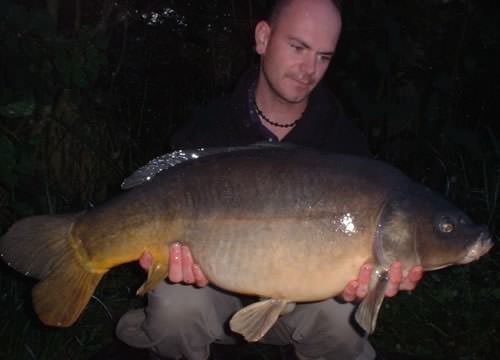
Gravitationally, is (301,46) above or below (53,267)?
above

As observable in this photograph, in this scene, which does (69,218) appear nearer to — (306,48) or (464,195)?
(306,48)

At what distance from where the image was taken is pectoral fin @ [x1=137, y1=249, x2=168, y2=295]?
1.97 m

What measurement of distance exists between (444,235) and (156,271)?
0.98 metres

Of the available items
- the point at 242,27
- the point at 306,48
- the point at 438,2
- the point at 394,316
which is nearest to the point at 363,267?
the point at 306,48

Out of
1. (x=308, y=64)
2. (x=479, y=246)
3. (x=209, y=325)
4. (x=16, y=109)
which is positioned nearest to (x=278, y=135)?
(x=308, y=64)

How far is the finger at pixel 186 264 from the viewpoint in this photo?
196 cm

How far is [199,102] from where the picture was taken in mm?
6309

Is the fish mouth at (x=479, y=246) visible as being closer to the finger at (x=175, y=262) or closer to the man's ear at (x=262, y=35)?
the finger at (x=175, y=262)

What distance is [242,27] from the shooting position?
22.6 feet

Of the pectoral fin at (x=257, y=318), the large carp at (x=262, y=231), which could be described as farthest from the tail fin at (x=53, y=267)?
the pectoral fin at (x=257, y=318)

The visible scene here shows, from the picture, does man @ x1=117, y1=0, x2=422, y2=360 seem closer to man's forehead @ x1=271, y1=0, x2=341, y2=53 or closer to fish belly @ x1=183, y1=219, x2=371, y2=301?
man's forehead @ x1=271, y1=0, x2=341, y2=53

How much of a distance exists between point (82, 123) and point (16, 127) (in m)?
0.53

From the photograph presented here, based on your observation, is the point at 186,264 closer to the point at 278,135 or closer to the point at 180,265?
the point at 180,265

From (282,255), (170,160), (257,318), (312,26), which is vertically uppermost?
(312,26)
